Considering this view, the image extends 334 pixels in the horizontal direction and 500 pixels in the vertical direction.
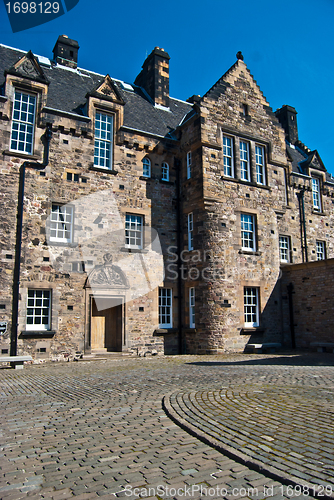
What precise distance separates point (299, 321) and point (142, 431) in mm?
15581

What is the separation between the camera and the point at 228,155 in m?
19.2

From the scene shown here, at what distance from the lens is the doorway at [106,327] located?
16469mm

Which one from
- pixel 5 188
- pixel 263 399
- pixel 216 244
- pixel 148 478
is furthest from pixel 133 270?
pixel 148 478

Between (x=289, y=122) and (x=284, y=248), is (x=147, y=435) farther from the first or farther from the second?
(x=289, y=122)

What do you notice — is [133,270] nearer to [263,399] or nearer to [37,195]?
[37,195]

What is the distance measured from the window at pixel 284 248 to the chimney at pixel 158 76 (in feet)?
35.0

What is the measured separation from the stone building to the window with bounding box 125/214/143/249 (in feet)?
0.19

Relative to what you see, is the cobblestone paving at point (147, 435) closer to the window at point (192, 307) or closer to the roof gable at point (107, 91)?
the window at point (192, 307)

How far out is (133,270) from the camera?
1716 centimetres

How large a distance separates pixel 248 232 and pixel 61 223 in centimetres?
919

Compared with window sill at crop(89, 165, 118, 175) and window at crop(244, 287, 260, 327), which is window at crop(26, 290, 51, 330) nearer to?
window sill at crop(89, 165, 118, 175)

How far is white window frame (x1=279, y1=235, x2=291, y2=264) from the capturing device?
22.7m

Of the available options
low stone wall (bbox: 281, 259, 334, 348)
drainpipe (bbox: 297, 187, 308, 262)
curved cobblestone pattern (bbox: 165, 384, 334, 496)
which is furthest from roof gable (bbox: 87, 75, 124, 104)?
curved cobblestone pattern (bbox: 165, 384, 334, 496)

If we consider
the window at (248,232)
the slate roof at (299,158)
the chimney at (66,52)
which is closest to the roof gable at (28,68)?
the chimney at (66,52)
